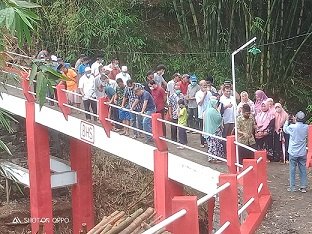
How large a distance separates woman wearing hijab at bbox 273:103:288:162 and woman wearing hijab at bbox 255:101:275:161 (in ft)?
0.21

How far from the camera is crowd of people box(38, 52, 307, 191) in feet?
24.2

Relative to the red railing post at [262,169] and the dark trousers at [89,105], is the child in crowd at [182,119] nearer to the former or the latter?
the dark trousers at [89,105]

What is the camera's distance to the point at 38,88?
2.44 m

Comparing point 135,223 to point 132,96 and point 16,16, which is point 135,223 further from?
point 132,96

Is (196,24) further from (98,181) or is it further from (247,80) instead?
(98,181)

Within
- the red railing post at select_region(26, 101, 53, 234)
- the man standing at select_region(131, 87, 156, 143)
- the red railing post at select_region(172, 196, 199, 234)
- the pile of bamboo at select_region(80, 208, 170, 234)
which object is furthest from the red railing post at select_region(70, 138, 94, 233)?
the red railing post at select_region(172, 196, 199, 234)

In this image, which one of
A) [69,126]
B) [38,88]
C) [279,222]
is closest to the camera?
[38,88]

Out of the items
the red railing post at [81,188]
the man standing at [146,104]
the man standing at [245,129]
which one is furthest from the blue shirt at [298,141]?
the red railing post at [81,188]

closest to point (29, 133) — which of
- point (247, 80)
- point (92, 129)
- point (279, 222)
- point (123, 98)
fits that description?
point (92, 129)

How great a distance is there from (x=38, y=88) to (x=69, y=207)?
35.0 ft

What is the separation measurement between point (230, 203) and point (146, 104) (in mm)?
4093

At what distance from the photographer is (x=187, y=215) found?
10.5ft

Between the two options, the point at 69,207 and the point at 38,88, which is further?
the point at 69,207

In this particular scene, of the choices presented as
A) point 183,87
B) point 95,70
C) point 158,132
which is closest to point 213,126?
point 158,132
